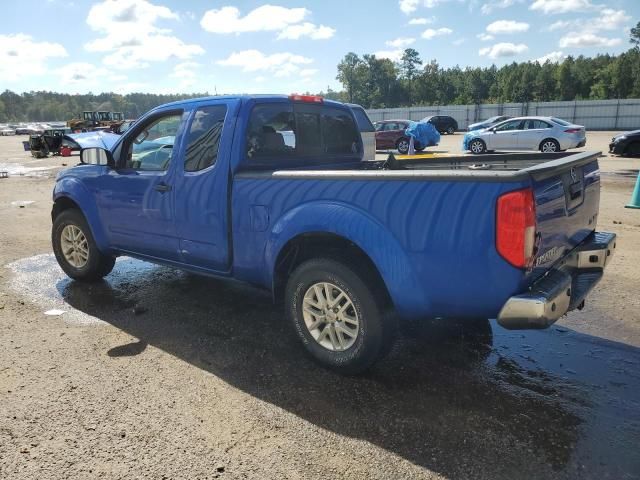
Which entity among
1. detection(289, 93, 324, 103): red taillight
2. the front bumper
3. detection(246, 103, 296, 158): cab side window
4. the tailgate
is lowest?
the front bumper

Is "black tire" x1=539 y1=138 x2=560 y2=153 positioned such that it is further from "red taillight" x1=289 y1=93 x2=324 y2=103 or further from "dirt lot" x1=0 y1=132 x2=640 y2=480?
"red taillight" x1=289 y1=93 x2=324 y2=103

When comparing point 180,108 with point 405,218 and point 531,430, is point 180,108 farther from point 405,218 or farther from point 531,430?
point 531,430

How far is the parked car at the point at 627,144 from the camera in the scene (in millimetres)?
17125

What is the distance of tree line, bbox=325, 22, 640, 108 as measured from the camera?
243ft

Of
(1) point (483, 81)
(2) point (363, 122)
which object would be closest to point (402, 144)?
(2) point (363, 122)

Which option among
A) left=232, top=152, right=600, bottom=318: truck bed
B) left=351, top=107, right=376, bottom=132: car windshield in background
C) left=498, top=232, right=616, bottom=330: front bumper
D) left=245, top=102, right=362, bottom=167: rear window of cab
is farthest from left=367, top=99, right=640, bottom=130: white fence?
left=232, top=152, right=600, bottom=318: truck bed

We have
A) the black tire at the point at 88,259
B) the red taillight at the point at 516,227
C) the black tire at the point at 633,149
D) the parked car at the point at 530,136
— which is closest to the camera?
the red taillight at the point at 516,227

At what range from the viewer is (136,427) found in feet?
9.68

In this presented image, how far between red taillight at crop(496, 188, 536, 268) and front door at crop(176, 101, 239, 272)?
2.11 meters

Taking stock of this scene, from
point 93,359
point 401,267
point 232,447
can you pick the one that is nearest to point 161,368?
point 93,359

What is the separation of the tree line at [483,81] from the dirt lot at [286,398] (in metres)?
53.8

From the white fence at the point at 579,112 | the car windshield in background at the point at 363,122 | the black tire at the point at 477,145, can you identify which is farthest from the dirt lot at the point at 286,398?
the white fence at the point at 579,112

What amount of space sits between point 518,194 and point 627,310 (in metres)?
2.83

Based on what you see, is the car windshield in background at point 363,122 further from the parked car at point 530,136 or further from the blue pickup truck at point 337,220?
the parked car at point 530,136
